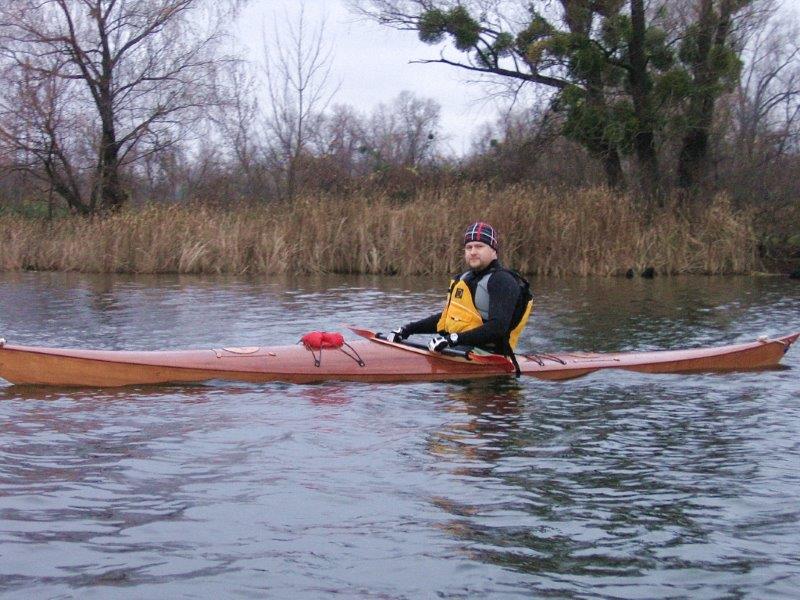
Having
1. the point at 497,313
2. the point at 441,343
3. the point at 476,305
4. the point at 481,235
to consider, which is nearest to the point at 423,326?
the point at 441,343

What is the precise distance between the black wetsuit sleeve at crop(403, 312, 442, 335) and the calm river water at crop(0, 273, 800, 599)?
1.76 ft

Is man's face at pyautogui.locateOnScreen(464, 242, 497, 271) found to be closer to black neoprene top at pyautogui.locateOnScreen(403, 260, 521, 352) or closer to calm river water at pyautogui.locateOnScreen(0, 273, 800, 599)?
black neoprene top at pyautogui.locateOnScreen(403, 260, 521, 352)

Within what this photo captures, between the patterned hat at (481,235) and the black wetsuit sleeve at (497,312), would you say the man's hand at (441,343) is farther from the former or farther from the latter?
the patterned hat at (481,235)

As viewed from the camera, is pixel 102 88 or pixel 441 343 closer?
pixel 441 343

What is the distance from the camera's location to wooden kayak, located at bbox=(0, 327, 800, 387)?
6.25 metres

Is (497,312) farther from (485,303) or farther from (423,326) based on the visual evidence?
(423,326)

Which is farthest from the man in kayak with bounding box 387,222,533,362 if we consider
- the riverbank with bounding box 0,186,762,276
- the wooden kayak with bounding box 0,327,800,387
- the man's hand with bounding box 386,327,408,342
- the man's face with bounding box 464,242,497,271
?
the riverbank with bounding box 0,186,762,276

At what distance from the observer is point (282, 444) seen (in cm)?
501

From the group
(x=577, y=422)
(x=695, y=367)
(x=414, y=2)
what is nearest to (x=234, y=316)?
(x=695, y=367)

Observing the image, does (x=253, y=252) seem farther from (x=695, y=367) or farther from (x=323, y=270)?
(x=695, y=367)

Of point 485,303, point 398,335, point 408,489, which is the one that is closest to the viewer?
point 408,489

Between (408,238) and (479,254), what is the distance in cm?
992

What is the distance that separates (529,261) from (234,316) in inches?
266

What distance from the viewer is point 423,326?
7.23 meters
